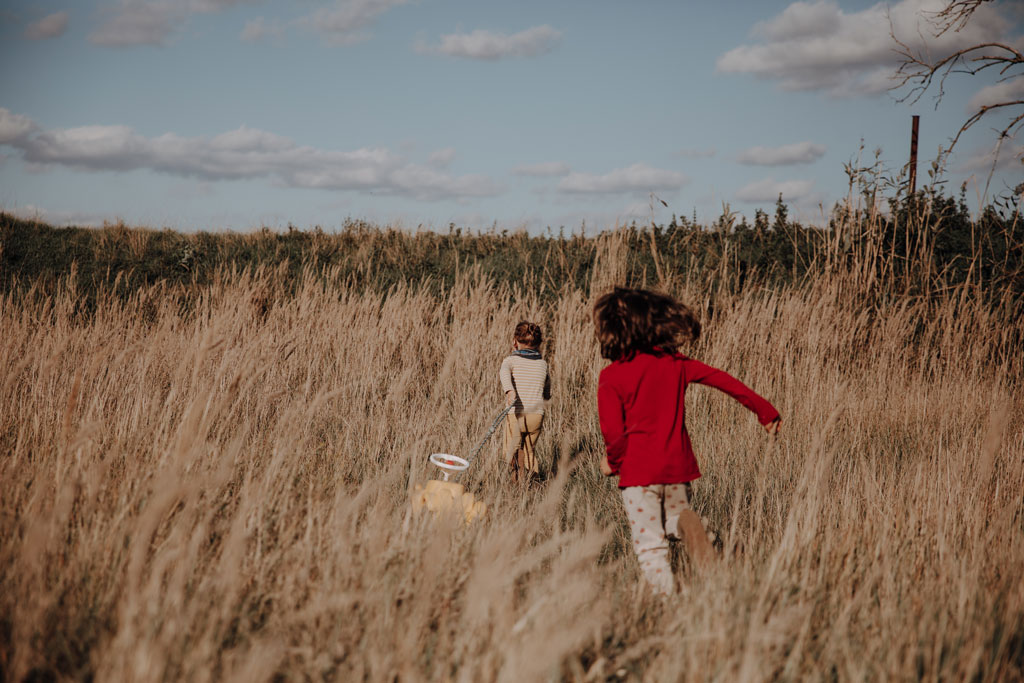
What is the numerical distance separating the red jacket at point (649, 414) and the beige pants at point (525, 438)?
5.83 ft

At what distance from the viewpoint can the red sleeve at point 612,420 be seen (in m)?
2.73

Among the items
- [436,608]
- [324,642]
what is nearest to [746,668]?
[436,608]

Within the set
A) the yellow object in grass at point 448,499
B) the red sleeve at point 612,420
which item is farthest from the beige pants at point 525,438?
the red sleeve at point 612,420

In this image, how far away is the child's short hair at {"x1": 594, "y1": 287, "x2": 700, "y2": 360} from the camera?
2725mm

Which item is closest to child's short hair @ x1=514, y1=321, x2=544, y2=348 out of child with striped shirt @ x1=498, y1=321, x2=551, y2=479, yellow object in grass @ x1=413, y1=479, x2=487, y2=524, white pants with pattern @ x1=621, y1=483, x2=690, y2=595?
child with striped shirt @ x1=498, y1=321, x2=551, y2=479

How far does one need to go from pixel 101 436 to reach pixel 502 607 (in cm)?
258

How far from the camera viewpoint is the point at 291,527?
7.18 ft

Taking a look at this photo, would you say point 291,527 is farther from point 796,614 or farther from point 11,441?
point 11,441

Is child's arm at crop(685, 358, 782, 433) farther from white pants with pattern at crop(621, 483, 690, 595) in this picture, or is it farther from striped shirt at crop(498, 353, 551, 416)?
striped shirt at crop(498, 353, 551, 416)

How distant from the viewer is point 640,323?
273cm

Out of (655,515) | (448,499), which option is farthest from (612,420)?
(448,499)

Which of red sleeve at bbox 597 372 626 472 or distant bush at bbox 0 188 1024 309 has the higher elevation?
distant bush at bbox 0 188 1024 309

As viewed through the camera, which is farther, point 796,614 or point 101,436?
point 101,436

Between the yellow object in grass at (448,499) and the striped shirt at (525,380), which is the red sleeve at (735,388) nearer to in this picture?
Result: the yellow object in grass at (448,499)
